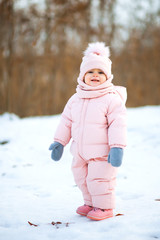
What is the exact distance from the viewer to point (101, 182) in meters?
2.18

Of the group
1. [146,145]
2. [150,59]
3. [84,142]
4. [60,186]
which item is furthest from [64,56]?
[84,142]

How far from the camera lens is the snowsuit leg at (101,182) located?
2178mm

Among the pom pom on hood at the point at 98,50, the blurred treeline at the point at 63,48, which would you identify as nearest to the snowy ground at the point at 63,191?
the pom pom on hood at the point at 98,50

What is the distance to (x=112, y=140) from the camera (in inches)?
83.1

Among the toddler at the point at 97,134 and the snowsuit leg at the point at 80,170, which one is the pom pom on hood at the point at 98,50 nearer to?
the toddler at the point at 97,134

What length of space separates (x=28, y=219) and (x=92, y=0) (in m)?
10.9

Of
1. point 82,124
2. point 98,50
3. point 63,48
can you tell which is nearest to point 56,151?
point 82,124

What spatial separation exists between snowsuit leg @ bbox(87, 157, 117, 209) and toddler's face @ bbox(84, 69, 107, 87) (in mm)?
644

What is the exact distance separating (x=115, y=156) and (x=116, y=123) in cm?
27

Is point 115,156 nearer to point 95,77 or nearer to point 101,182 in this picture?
point 101,182

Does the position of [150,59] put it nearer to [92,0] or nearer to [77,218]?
[92,0]

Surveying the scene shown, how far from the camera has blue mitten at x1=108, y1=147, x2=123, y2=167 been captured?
2018mm

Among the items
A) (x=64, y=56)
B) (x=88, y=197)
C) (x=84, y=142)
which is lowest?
(x=88, y=197)

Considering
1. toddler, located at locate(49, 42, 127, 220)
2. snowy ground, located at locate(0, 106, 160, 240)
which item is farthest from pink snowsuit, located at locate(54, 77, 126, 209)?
snowy ground, located at locate(0, 106, 160, 240)
